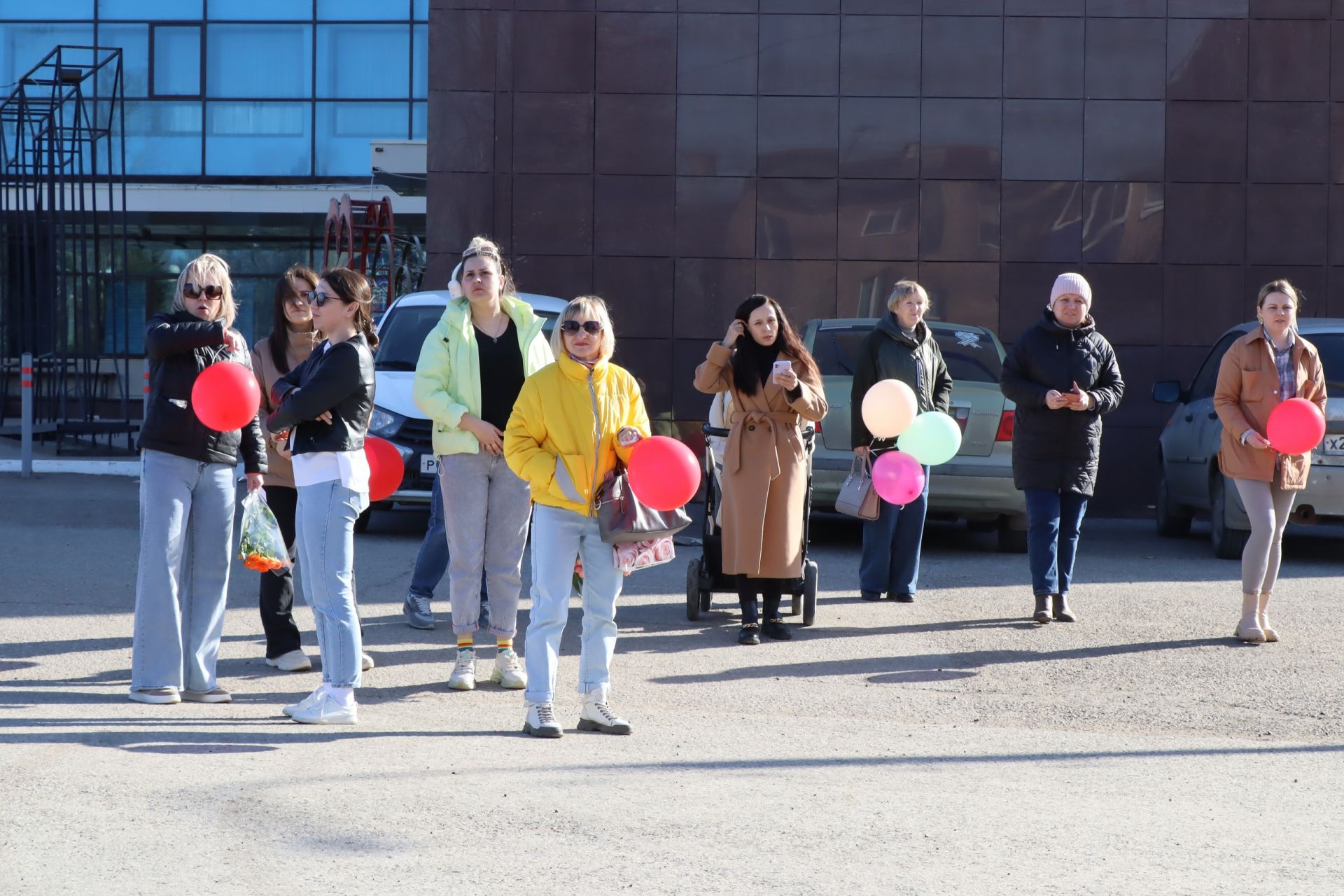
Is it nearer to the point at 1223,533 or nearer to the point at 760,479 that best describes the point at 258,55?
the point at 1223,533

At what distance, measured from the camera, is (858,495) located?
8859 millimetres

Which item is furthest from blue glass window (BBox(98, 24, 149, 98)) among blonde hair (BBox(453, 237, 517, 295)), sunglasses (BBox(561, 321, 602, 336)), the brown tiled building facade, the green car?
sunglasses (BBox(561, 321, 602, 336))

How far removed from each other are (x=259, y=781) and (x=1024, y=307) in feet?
38.8

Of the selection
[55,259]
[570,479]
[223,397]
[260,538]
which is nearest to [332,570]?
[260,538]

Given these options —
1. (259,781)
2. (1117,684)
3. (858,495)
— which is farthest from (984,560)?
(259,781)

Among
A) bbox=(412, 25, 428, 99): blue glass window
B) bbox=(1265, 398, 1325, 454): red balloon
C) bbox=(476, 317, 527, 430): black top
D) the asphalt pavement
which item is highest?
bbox=(412, 25, 428, 99): blue glass window

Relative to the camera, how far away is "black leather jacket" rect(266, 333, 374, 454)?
601 cm

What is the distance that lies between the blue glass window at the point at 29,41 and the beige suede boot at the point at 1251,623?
2546cm

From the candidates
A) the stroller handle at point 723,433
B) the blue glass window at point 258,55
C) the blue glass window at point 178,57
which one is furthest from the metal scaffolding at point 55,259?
the stroller handle at point 723,433

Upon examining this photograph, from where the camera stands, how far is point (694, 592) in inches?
340

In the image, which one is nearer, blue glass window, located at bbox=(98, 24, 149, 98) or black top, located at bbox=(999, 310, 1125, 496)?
black top, located at bbox=(999, 310, 1125, 496)

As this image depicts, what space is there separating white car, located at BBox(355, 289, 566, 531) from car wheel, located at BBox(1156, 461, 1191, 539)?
5524 mm

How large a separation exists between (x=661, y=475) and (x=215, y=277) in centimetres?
215

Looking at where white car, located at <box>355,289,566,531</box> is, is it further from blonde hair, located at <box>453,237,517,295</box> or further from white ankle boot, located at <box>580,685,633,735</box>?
white ankle boot, located at <box>580,685,633,735</box>
